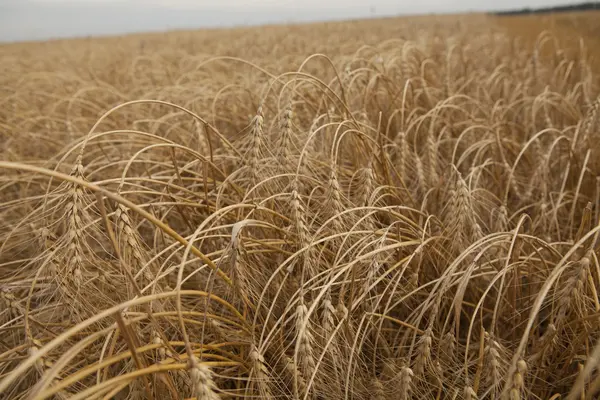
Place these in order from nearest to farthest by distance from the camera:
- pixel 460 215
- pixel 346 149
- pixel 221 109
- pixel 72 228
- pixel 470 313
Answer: pixel 72 228 < pixel 460 215 < pixel 470 313 < pixel 346 149 < pixel 221 109

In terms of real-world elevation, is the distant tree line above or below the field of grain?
above

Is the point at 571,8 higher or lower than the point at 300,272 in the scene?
higher

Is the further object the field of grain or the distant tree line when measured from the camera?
the distant tree line

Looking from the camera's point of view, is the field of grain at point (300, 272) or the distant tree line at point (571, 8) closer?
the field of grain at point (300, 272)

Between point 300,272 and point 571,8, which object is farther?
point 571,8

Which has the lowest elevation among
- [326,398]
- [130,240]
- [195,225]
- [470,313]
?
[470,313]

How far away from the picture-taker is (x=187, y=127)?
98.1 inches

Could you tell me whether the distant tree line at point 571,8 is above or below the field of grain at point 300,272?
above

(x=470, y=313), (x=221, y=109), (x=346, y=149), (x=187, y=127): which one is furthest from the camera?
(x=221, y=109)

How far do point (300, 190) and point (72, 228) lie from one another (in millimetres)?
746

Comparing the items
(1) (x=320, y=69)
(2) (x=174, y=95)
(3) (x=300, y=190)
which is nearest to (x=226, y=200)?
(3) (x=300, y=190)

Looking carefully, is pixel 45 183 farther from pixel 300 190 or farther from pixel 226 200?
pixel 300 190

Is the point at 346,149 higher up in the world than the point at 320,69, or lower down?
lower down

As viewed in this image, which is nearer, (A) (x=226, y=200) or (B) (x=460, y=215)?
(B) (x=460, y=215)
